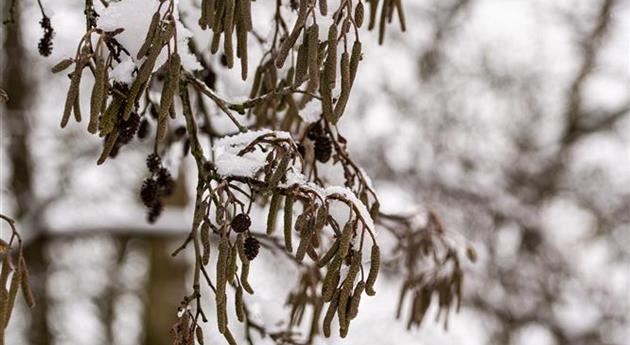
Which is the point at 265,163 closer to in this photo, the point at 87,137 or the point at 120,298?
the point at 87,137

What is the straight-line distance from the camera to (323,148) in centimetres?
165

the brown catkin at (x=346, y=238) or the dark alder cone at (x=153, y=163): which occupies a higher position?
the dark alder cone at (x=153, y=163)

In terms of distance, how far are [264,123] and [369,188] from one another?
1.57 ft

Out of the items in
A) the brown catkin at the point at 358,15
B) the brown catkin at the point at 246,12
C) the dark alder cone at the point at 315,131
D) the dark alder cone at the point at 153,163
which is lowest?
the dark alder cone at the point at 153,163

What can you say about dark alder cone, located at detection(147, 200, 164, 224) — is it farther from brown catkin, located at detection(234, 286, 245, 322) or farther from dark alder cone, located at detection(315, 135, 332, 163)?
brown catkin, located at detection(234, 286, 245, 322)

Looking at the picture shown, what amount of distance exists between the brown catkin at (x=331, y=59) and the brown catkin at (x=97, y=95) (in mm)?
316

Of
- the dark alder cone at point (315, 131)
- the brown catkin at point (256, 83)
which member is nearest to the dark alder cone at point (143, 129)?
the brown catkin at point (256, 83)

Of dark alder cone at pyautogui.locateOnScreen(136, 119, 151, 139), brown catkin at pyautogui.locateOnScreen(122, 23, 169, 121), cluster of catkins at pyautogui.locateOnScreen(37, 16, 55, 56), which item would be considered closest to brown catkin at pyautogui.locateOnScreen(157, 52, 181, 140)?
brown catkin at pyautogui.locateOnScreen(122, 23, 169, 121)

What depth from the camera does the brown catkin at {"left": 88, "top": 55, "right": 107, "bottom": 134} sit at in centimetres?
117

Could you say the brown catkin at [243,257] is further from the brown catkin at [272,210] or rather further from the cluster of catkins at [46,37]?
the cluster of catkins at [46,37]

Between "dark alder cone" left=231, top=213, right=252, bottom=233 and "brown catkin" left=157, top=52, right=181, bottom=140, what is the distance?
16cm

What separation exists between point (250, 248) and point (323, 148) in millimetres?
409

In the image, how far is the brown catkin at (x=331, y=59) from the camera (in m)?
1.23

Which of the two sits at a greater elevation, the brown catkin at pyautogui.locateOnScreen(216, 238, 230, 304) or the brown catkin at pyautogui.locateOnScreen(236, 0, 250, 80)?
the brown catkin at pyautogui.locateOnScreen(236, 0, 250, 80)
